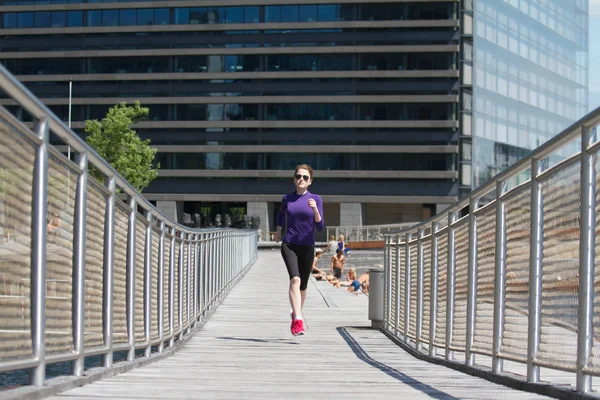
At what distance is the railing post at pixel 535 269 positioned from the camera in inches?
262

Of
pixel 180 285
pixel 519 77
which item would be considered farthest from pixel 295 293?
pixel 519 77

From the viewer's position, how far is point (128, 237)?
8.02 m

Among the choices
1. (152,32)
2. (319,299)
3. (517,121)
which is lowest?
(319,299)

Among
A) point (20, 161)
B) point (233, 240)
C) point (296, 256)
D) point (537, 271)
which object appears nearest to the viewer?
point (20, 161)

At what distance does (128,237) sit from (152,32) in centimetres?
7860

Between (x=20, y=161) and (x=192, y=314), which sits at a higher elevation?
(x=20, y=161)

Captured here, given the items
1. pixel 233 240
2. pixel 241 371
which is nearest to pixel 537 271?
pixel 241 371

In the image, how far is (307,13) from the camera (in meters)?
83.5

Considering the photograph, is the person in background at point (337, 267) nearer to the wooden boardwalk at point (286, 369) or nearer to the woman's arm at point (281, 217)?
the wooden boardwalk at point (286, 369)

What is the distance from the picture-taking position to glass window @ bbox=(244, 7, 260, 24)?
84125 mm

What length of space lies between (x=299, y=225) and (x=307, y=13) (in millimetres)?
73452

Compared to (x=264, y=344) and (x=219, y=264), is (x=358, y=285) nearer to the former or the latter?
(x=219, y=264)

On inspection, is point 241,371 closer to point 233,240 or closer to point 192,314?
point 192,314

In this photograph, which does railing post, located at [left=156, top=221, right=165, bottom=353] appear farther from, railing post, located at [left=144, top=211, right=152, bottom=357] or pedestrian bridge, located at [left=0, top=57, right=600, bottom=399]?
railing post, located at [left=144, top=211, right=152, bottom=357]
